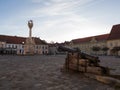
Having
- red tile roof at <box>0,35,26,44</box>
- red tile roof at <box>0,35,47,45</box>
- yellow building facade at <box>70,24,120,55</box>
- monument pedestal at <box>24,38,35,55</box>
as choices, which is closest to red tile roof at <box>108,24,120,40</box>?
yellow building facade at <box>70,24,120,55</box>

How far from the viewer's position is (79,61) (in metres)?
10.4

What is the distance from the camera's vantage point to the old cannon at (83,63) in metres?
9.01

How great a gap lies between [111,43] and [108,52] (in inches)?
142

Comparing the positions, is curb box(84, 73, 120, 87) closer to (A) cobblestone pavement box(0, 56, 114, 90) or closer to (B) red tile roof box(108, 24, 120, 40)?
(A) cobblestone pavement box(0, 56, 114, 90)

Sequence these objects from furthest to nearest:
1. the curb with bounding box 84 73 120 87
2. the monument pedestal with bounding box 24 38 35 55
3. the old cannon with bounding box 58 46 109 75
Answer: the monument pedestal with bounding box 24 38 35 55 → the old cannon with bounding box 58 46 109 75 → the curb with bounding box 84 73 120 87

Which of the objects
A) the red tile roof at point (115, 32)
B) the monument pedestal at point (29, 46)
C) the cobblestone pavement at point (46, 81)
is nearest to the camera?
the cobblestone pavement at point (46, 81)

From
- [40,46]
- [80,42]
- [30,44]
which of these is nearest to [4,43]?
[40,46]

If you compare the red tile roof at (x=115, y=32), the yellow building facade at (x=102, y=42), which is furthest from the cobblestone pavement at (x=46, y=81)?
the red tile roof at (x=115, y=32)

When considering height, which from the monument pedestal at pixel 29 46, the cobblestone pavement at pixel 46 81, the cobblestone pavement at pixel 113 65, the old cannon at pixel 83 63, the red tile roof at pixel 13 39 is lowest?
the cobblestone pavement at pixel 46 81

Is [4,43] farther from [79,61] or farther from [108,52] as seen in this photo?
[79,61]

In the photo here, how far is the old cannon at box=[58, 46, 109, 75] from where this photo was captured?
29.6ft

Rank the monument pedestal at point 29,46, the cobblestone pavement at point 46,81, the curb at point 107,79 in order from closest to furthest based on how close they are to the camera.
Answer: the cobblestone pavement at point 46,81 → the curb at point 107,79 → the monument pedestal at point 29,46

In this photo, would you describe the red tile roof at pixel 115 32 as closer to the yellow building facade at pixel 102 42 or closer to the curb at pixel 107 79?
the yellow building facade at pixel 102 42

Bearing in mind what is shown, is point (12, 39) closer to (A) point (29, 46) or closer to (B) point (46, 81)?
(A) point (29, 46)
